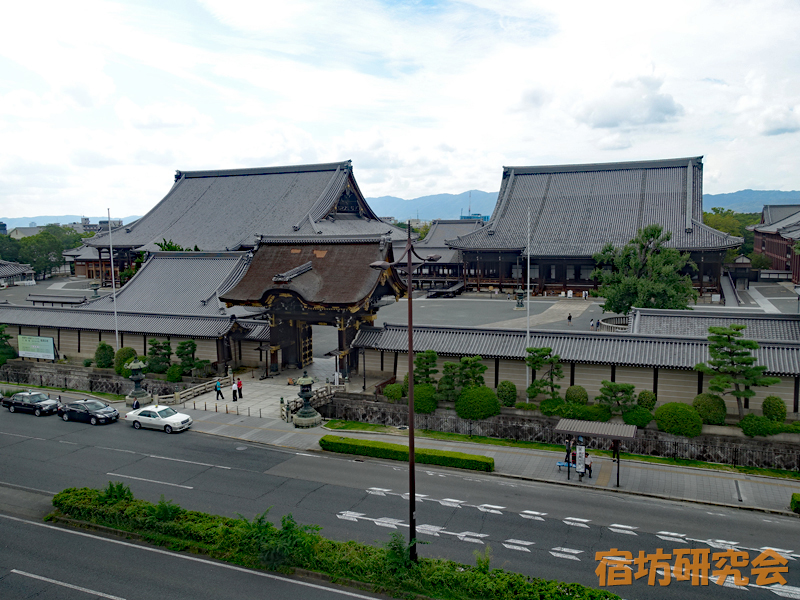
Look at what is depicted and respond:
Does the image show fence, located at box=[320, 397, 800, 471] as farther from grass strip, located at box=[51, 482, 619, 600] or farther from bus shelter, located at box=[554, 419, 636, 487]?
grass strip, located at box=[51, 482, 619, 600]

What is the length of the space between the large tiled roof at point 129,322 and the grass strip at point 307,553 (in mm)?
23636

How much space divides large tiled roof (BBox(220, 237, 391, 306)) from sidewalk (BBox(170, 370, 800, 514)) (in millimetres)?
7109

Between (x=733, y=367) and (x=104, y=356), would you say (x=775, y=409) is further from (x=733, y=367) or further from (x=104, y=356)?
(x=104, y=356)

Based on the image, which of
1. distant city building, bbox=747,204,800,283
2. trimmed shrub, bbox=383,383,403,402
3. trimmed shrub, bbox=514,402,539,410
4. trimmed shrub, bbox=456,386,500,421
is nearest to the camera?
trimmed shrub, bbox=456,386,500,421

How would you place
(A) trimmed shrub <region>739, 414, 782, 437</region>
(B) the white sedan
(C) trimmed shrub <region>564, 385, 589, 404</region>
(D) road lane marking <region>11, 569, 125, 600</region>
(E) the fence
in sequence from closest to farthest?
(D) road lane marking <region>11, 569, 125, 600</region>, (E) the fence, (A) trimmed shrub <region>739, 414, 782, 437</region>, (C) trimmed shrub <region>564, 385, 589, 404</region>, (B) the white sedan

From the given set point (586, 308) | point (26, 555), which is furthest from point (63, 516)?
point (586, 308)

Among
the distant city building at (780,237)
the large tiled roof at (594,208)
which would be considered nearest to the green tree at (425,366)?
the large tiled roof at (594,208)

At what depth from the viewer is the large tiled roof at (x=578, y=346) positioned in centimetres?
3216

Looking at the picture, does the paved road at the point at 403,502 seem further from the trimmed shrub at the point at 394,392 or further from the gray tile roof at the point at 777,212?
the gray tile roof at the point at 777,212

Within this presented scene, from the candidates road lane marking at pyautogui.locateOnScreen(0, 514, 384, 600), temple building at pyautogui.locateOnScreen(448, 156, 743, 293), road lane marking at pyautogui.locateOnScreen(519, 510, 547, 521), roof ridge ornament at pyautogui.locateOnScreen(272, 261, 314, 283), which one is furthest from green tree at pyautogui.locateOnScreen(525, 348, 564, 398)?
temple building at pyautogui.locateOnScreen(448, 156, 743, 293)

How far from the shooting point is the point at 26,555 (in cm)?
2067

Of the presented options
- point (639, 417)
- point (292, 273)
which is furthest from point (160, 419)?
point (639, 417)

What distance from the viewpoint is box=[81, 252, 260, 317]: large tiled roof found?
5103cm

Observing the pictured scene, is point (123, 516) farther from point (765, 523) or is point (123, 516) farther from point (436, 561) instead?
point (765, 523)
